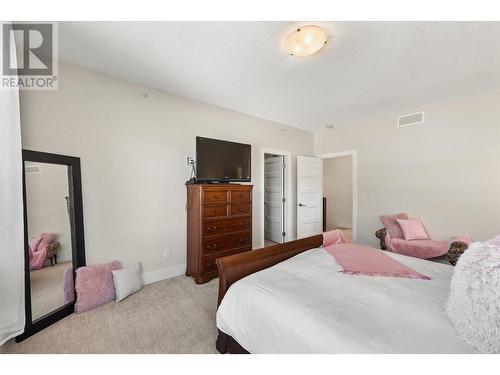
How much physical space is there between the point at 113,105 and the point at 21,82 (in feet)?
2.45

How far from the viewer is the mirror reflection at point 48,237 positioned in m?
1.85

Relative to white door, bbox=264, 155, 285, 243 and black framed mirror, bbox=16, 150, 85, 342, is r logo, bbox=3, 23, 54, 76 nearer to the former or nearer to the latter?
black framed mirror, bbox=16, 150, 85, 342

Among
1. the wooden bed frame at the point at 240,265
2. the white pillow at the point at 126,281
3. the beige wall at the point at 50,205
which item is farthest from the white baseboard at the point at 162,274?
the wooden bed frame at the point at 240,265

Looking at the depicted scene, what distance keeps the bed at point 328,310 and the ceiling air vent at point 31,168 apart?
1.87 meters

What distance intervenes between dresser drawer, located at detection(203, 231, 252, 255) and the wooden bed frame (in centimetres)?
117

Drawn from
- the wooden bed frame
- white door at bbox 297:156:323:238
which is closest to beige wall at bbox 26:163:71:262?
the wooden bed frame

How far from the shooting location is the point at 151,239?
280 centimetres

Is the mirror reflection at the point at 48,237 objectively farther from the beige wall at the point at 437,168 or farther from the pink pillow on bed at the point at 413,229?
the beige wall at the point at 437,168

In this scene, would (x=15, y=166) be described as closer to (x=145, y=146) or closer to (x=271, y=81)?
(x=145, y=146)

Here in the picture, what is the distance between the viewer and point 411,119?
3.58 m

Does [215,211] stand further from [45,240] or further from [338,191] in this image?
[338,191]

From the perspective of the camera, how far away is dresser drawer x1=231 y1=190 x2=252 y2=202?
303cm
